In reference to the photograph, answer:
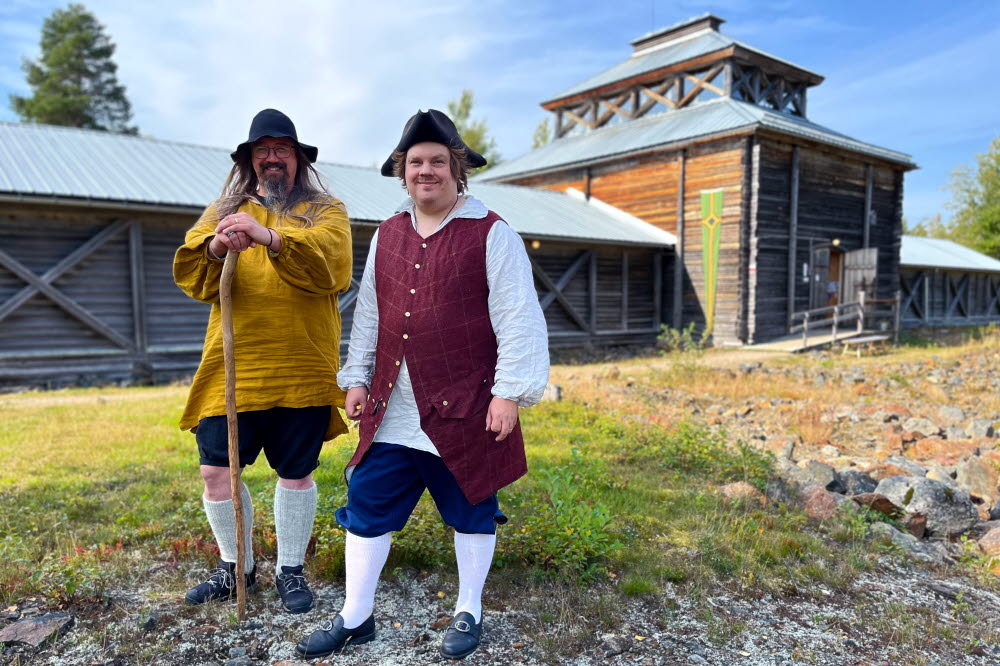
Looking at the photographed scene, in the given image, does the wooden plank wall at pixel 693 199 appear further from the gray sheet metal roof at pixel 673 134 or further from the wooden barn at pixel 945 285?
the wooden barn at pixel 945 285

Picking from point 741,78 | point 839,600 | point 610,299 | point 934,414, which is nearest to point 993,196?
point 741,78

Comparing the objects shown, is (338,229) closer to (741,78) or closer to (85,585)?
→ (85,585)

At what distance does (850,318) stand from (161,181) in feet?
50.3

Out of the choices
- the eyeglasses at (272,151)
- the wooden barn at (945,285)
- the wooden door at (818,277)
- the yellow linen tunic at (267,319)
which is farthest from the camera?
the wooden barn at (945,285)

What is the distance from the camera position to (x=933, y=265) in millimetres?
20562

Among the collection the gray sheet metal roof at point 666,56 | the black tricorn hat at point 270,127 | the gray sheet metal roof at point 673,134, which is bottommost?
the black tricorn hat at point 270,127

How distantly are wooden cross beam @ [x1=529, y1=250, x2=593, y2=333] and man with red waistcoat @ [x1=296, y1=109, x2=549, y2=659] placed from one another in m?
10.6

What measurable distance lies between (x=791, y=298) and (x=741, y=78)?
5936 mm

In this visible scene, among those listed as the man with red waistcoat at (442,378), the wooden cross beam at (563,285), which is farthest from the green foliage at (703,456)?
the wooden cross beam at (563,285)

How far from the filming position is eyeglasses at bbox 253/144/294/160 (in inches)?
101

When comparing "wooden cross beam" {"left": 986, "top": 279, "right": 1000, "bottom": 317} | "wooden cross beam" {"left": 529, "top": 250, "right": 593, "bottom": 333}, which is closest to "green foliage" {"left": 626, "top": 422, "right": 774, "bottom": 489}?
"wooden cross beam" {"left": 529, "top": 250, "right": 593, "bottom": 333}

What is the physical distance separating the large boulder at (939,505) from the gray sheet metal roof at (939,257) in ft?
58.7

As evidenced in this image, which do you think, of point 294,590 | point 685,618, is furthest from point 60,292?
point 685,618

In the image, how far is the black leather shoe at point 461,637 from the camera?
2.35m
